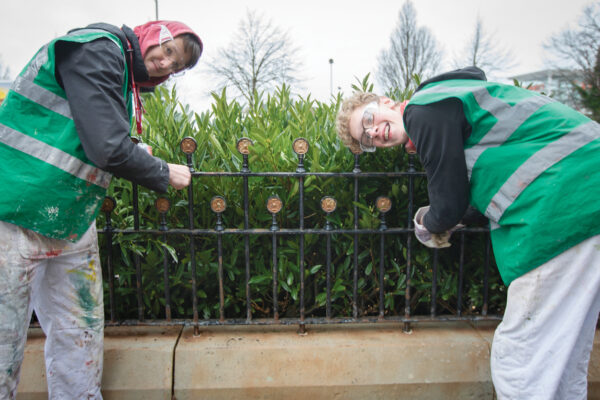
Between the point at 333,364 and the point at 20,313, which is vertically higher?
the point at 20,313

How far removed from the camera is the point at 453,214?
1.68 m

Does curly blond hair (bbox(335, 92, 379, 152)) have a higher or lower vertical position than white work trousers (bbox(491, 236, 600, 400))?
higher

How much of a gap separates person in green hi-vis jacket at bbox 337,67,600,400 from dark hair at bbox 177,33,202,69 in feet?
3.38

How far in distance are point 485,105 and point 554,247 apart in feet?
1.96

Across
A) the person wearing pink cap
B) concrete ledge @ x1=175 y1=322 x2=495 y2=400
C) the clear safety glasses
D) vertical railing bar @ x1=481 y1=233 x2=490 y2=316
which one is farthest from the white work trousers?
the person wearing pink cap

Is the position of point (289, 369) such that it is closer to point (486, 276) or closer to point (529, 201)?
point (486, 276)

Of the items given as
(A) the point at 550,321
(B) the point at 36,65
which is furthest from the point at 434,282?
(B) the point at 36,65

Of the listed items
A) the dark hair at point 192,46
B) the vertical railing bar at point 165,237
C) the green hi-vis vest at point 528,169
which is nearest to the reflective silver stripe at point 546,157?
the green hi-vis vest at point 528,169

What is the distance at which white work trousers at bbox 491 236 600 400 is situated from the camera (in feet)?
5.00

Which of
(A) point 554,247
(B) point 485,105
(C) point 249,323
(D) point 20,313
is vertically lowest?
(C) point 249,323

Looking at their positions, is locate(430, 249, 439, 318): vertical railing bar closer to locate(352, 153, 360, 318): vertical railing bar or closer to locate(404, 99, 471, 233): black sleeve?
locate(352, 153, 360, 318): vertical railing bar

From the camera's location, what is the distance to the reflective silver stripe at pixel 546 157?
59.1 inches

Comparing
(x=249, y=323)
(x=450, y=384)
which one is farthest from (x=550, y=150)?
(x=249, y=323)

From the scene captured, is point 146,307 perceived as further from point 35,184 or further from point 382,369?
point 382,369
